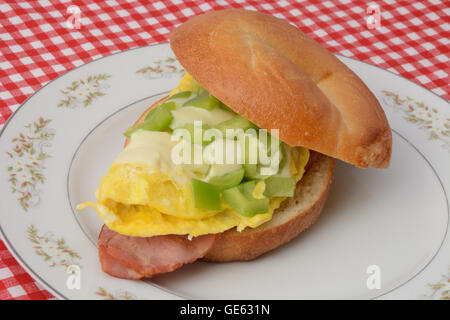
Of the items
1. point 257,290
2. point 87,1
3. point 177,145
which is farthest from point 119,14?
point 257,290

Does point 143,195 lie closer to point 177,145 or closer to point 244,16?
point 177,145

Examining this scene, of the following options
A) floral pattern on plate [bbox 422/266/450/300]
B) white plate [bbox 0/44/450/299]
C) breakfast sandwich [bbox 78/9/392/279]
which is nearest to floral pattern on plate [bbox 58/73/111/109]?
white plate [bbox 0/44/450/299]

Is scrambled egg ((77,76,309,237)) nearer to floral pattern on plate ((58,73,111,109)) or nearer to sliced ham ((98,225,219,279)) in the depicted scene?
sliced ham ((98,225,219,279))

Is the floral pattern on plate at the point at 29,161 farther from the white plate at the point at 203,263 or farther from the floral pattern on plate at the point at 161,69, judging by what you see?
the floral pattern on plate at the point at 161,69

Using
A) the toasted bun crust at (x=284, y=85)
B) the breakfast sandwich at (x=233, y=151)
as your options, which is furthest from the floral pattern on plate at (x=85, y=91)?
the toasted bun crust at (x=284, y=85)

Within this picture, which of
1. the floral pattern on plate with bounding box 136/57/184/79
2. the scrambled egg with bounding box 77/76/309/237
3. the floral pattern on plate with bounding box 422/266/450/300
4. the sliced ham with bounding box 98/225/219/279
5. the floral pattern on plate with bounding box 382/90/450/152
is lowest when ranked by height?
the floral pattern on plate with bounding box 382/90/450/152

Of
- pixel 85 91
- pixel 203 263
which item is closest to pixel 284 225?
pixel 203 263
